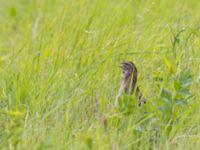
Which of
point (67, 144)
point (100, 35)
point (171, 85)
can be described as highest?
point (100, 35)

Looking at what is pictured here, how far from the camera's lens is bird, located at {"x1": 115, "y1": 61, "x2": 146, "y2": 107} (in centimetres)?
468

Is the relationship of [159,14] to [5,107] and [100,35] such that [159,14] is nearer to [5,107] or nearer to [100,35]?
[100,35]

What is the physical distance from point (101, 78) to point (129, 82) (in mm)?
343

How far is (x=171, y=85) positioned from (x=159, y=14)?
1.54 metres

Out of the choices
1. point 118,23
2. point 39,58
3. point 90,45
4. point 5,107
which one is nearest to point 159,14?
point 118,23

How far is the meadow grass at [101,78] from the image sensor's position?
4289mm

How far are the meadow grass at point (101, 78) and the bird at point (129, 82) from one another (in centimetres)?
6

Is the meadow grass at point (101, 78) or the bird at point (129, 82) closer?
the meadow grass at point (101, 78)

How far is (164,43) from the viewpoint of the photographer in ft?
18.0

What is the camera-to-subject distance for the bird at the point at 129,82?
468 centimetres

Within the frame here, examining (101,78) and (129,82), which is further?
(101,78)

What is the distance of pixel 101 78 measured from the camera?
16.6ft

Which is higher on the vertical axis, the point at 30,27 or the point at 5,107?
the point at 30,27

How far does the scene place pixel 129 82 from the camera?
478 centimetres
